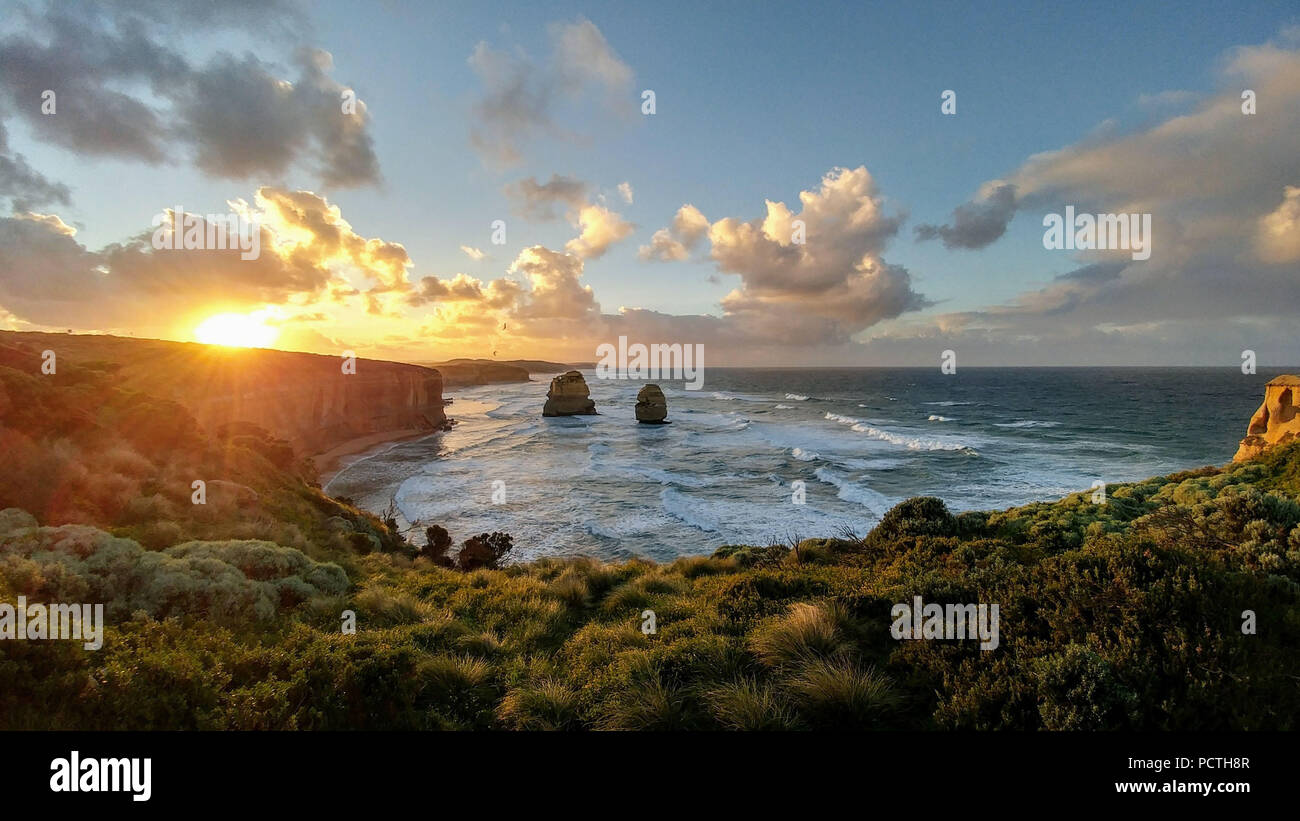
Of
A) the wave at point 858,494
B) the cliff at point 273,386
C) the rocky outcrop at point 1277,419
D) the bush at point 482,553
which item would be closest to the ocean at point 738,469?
the wave at point 858,494

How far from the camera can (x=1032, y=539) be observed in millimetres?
9031

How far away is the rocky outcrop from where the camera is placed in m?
14.9

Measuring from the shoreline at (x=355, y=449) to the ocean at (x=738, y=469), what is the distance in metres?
1.11

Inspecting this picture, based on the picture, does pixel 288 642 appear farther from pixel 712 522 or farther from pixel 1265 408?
pixel 1265 408

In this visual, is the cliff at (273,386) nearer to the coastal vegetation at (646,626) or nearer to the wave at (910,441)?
the coastal vegetation at (646,626)

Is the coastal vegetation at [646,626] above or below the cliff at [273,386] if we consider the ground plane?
below

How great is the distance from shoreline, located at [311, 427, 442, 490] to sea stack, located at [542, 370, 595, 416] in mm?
16705

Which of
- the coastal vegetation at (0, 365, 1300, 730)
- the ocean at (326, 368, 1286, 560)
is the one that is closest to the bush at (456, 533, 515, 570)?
the ocean at (326, 368, 1286, 560)

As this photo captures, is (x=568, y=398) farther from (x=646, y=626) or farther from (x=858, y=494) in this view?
(x=646, y=626)

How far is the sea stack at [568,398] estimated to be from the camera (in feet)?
236

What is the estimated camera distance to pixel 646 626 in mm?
7406

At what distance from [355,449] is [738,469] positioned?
121 ft
